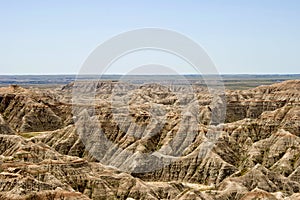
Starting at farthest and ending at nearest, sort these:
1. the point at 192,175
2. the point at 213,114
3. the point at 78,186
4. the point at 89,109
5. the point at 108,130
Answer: the point at 213,114
the point at 89,109
the point at 108,130
the point at 192,175
the point at 78,186

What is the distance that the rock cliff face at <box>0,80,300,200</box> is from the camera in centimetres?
6606

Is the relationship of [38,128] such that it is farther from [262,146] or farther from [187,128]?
[262,146]

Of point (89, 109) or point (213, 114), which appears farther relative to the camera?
point (213, 114)

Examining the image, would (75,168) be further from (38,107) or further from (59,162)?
(38,107)

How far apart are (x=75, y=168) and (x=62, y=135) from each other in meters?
44.1

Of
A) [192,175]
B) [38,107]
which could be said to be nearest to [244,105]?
[38,107]

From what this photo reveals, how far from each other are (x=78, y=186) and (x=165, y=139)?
144ft

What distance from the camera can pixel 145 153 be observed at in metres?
99.7

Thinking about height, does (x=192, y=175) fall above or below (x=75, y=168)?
below

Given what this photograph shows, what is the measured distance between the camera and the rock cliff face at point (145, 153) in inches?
2601

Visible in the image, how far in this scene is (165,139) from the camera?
109m

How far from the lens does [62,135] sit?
11338 centimetres

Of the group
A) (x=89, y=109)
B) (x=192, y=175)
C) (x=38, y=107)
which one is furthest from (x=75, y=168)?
(x=38, y=107)

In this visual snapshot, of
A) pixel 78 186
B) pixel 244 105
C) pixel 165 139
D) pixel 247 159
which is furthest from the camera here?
pixel 244 105
